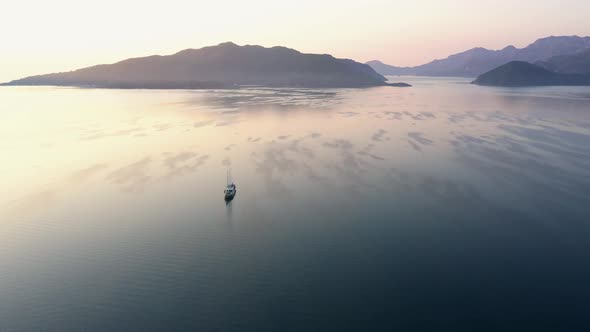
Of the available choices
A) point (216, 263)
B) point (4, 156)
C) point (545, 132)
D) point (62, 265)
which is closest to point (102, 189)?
point (62, 265)

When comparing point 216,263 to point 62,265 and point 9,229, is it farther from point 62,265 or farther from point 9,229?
point 9,229

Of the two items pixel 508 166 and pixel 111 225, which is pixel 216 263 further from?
pixel 508 166

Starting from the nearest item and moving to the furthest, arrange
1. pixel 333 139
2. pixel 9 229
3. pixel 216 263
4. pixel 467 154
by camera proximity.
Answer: pixel 216 263, pixel 9 229, pixel 467 154, pixel 333 139

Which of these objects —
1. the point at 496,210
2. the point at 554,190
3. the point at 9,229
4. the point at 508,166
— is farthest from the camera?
the point at 508,166

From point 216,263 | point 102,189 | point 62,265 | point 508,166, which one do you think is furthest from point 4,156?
point 508,166

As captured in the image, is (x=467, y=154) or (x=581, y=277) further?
(x=467, y=154)

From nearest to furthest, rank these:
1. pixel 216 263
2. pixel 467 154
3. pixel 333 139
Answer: pixel 216 263, pixel 467 154, pixel 333 139
